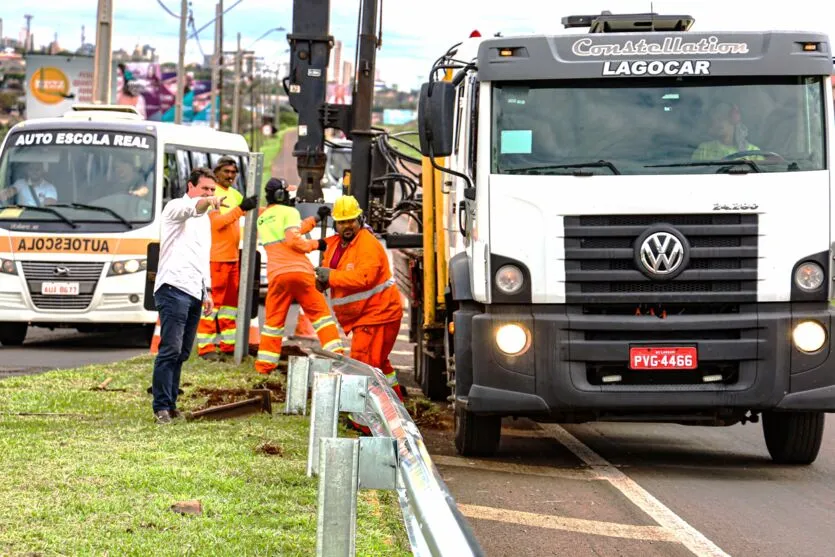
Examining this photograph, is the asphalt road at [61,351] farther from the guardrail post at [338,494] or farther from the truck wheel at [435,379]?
the guardrail post at [338,494]

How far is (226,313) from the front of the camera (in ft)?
55.1

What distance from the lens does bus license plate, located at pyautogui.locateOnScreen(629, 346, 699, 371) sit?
998 centimetres

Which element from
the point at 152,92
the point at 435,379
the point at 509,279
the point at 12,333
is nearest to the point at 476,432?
the point at 509,279

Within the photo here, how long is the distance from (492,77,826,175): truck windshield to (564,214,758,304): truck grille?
0.34m

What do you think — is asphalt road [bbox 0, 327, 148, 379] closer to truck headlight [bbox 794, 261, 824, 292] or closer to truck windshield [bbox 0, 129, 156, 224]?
truck windshield [bbox 0, 129, 156, 224]

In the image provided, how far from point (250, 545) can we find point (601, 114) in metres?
4.32

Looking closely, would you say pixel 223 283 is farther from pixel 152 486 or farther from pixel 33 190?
pixel 152 486

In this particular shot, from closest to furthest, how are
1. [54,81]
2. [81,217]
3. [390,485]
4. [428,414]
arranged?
[390,485]
[428,414]
[81,217]
[54,81]

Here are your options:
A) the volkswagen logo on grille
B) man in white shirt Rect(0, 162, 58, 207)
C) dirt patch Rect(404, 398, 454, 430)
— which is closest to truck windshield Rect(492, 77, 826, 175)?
the volkswagen logo on grille

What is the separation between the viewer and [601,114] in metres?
10.1

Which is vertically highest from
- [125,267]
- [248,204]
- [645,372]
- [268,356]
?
[248,204]

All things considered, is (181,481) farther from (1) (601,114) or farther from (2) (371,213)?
(2) (371,213)

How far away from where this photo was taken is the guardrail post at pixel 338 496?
5586 millimetres

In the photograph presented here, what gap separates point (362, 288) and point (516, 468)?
8.75 feet
